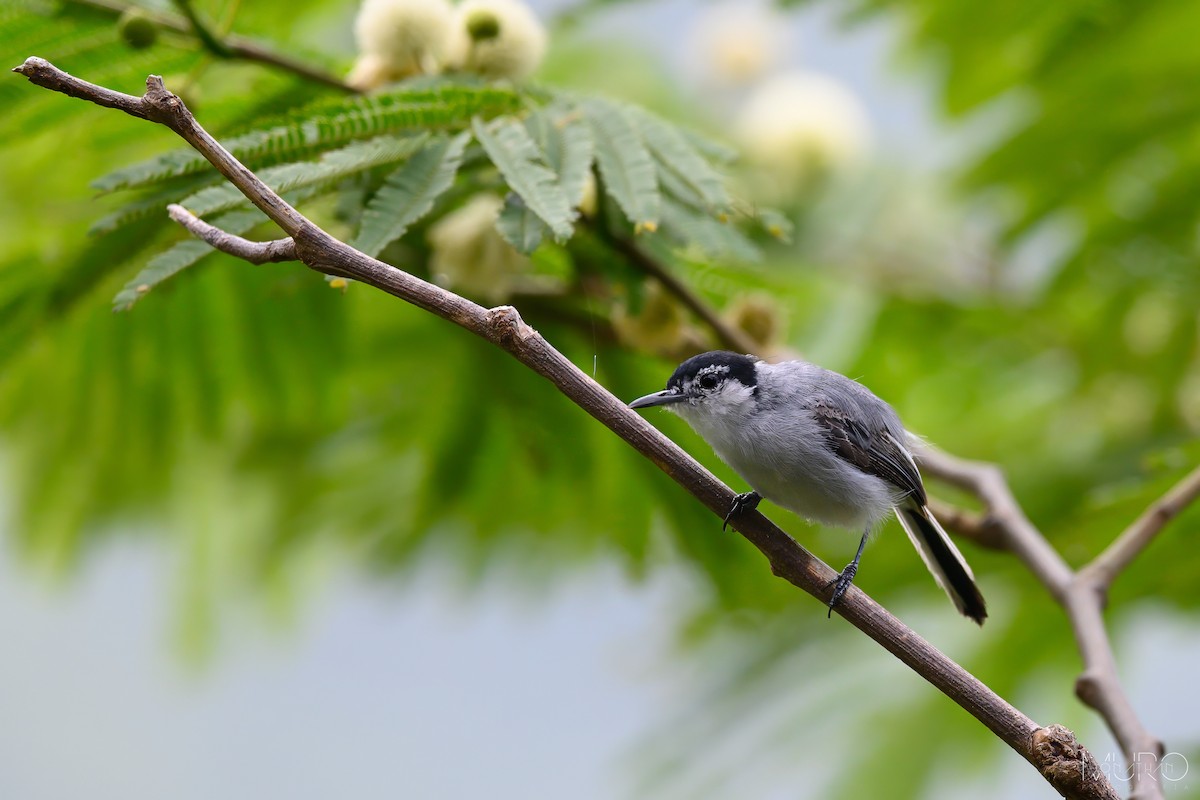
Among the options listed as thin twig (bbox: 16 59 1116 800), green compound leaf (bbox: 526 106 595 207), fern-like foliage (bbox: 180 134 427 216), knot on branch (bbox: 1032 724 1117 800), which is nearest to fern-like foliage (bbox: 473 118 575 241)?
green compound leaf (bbox: 526 106 595 207)

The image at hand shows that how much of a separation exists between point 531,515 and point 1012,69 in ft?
4.87

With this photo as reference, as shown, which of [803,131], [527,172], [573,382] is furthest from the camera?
[803,131]

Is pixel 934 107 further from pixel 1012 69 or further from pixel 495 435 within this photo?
pixel 495 435

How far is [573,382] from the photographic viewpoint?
1.04 metres

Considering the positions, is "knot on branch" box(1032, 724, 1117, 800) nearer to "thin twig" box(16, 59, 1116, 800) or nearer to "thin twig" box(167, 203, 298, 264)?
"thin twig" box(16, 59, 1116, 800)

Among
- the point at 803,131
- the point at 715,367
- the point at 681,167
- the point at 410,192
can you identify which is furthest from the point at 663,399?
the point at 803,131

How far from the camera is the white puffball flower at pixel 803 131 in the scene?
3008 mm

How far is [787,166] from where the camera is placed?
3047 millimetres

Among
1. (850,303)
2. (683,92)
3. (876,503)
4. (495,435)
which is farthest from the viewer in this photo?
(683,92)

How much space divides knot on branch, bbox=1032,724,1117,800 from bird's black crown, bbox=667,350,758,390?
626 mm

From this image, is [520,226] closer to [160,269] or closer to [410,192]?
[410,192]

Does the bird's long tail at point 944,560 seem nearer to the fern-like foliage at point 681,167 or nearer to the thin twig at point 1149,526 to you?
the thin twig at point 1149,526

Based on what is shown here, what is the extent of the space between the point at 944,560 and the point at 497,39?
1.01m

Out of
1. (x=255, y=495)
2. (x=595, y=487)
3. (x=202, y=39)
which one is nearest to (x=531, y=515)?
(x=595, y=487)
